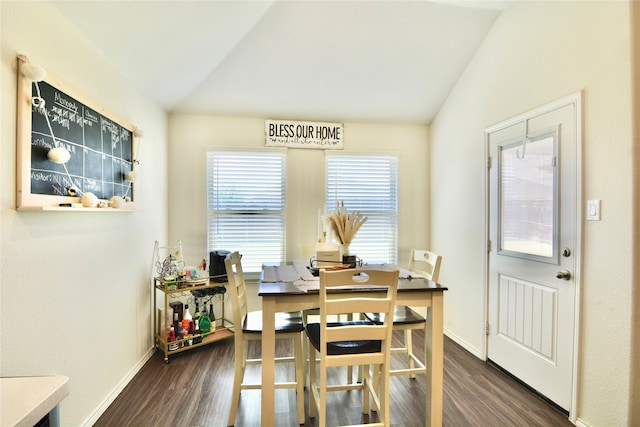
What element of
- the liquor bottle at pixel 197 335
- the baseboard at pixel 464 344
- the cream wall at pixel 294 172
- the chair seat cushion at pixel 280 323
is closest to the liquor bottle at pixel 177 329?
the liquor bottle at pixel 197 335

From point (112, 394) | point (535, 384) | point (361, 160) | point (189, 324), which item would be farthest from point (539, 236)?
point (112, 394)

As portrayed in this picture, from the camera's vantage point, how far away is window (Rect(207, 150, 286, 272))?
3.46 m

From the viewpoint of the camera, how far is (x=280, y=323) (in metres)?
2.02

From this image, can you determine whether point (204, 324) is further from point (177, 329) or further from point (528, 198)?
point (528, 198)

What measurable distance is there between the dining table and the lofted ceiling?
1.82 metres

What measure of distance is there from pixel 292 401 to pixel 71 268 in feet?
5.33

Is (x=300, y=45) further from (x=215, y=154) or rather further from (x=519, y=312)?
(x=519, y=312)

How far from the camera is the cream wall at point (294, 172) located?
340 cm

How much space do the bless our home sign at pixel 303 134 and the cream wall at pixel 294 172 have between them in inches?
2.7

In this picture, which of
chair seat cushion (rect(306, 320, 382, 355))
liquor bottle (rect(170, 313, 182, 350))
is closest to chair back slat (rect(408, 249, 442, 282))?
chair seat cushion (rect(306, 320, 382, 355))

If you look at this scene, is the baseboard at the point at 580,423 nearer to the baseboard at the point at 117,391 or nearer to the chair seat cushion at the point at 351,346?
the chair seat cushion at the point at 351,346

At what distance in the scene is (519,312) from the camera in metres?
2.42

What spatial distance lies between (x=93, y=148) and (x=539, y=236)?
3056mm

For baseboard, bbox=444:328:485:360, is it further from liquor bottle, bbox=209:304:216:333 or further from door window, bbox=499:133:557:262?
liquor bottle, bbox=209:304:216:333
